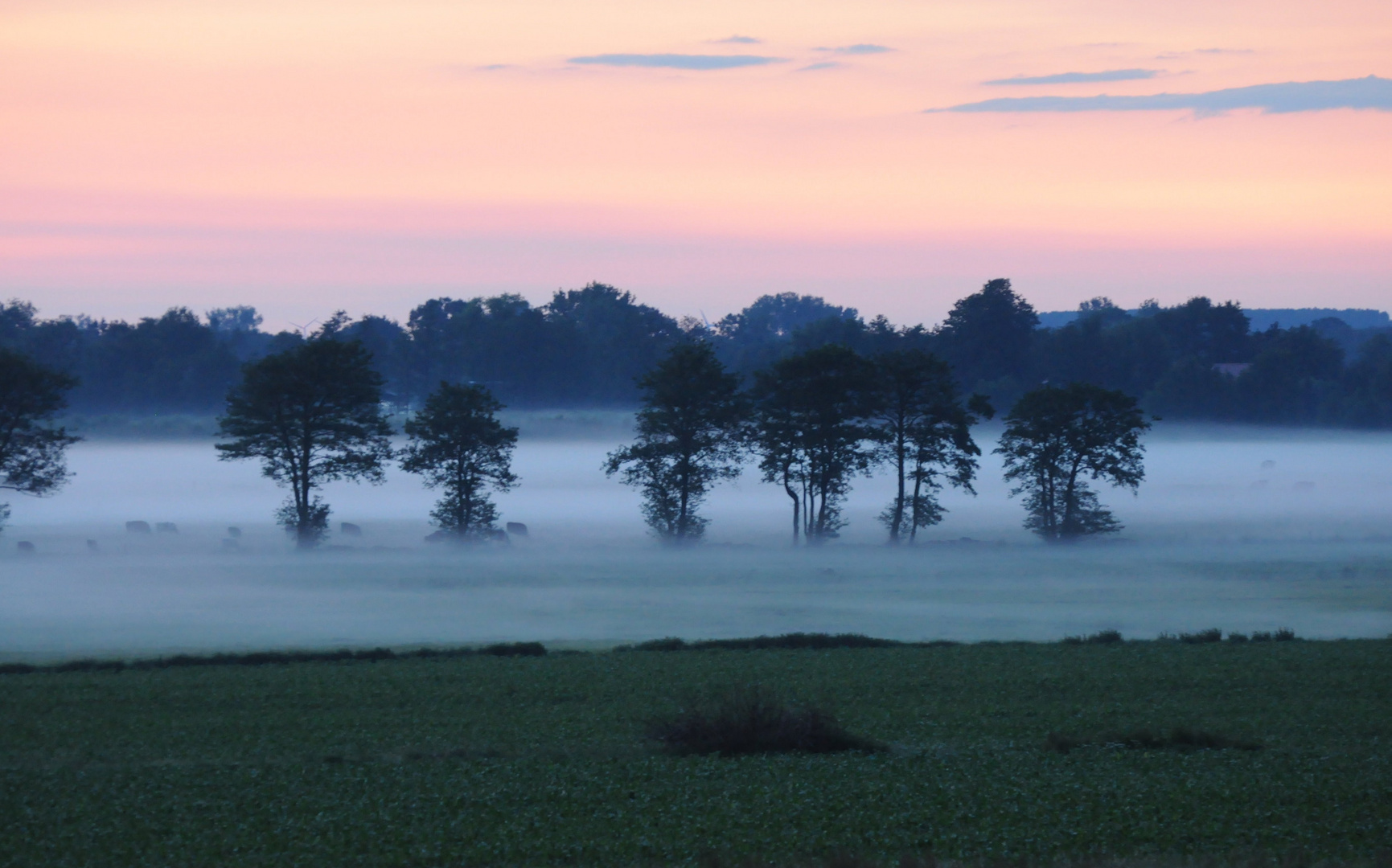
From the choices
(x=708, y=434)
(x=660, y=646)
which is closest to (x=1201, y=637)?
(x=660, y=646)

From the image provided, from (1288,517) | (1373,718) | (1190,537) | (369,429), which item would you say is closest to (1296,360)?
(1288,517)

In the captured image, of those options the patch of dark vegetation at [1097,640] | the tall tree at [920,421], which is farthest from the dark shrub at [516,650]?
the tall tree at [920,421]

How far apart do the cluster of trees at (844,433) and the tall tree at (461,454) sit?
629 cm

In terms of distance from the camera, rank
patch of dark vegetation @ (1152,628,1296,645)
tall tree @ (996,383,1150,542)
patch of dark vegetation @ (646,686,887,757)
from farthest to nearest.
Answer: tall tree @ (996,383,1150,542), patch of dark vegetation @ (1152,628,1296,645), patch of dark vegetation @ (646,686,887,757)

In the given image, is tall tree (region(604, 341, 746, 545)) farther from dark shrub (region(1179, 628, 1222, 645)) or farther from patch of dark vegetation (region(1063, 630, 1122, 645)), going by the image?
dark shrub (region(1179, 628, 1222, 645))

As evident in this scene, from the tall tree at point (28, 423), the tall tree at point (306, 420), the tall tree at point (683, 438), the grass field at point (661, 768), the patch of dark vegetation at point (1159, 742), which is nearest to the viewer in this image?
the grass field at point (661, 768)

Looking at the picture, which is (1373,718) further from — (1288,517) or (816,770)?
(1288,517)

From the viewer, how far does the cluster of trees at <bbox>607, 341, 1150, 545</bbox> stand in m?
65.1

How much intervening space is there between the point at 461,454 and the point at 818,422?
1904 cm

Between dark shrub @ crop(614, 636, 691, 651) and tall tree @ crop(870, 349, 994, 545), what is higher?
tall tree @ crop(870, 349, 994, 545)

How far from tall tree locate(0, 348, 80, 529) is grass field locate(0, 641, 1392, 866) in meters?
33.0

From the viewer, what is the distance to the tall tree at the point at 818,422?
214 feet

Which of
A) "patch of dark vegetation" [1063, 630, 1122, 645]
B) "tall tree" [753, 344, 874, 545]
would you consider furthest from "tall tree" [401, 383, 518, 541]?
"patch of dark vegetation" [1063, 630, 1122, 645]

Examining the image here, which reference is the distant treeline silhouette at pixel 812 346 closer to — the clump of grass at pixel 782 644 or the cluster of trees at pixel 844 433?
the cluster of trees at pixel 844 433
